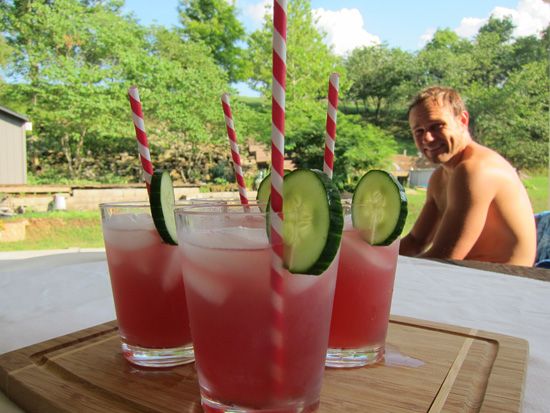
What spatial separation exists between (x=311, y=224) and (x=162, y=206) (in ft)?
0.80

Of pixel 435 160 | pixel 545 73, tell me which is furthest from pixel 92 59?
pixel 545 73

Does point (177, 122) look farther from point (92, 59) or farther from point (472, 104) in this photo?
point (472, 104)

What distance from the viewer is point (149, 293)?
0.71 meters

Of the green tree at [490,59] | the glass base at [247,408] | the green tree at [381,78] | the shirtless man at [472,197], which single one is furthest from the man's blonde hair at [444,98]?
the green tree at [490,59]

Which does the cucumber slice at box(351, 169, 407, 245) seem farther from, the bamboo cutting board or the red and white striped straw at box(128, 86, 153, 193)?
the red and white striped straw at box(128, 86, 153, 193)

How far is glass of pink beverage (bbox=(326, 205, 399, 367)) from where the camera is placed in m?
0.71

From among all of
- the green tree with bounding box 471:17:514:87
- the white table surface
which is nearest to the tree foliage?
the green tree with bounding box 471:17:514:87

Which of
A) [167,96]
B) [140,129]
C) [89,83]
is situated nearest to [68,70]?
[89,83]

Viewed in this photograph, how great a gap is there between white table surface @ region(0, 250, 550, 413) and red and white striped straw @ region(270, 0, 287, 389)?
297mm

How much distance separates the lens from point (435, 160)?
84.4 inches

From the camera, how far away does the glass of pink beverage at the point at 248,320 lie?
53 centimetres

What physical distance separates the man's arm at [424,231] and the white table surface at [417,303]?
0.93 m

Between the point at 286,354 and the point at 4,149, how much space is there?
1031 cm

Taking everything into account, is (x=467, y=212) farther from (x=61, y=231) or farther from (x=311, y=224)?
(x=61, y=231)
